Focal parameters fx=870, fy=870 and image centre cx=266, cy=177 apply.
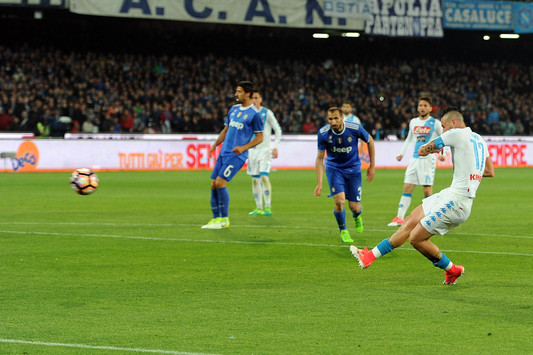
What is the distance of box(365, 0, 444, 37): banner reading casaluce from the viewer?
132ft

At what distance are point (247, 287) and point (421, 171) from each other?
7.06m

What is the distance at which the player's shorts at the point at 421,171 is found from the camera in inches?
586

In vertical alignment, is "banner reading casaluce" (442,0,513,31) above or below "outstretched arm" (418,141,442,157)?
above

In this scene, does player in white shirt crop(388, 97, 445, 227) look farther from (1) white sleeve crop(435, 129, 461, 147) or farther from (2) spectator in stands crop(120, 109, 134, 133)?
(2) spectator in stands crop(120, 109, 134, 133)

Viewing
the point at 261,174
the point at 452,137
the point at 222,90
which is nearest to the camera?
the point at 452,137

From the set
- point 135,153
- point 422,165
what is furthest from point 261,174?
point 135,153

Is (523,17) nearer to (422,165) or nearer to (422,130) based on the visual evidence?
(422,130)

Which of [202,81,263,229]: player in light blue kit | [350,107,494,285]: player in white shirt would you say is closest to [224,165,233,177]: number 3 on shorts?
[202,81,263,229]: player in light blue kit

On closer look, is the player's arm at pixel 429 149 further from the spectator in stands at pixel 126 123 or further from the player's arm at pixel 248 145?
the spectator in stands at pixel 126 123

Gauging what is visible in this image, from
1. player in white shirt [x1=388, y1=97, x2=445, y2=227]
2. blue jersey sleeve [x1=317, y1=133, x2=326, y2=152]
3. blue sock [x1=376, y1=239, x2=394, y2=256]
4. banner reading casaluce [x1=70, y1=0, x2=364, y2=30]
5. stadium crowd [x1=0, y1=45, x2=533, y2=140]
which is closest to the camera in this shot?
blue sock [x1=376, y1=239, x2=394, y2=256]

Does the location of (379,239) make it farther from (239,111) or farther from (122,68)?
(122,68)

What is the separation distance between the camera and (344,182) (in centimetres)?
1253

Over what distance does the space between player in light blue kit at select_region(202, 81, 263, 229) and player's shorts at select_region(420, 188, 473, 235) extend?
5.44 m

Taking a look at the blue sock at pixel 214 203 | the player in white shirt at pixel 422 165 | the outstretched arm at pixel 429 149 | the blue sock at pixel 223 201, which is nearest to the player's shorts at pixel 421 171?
the player in white shirt at pixel 422 165
